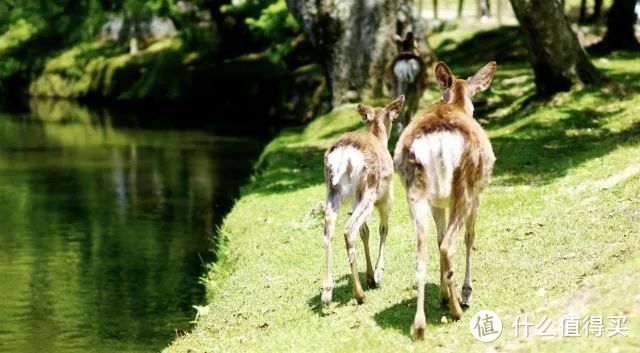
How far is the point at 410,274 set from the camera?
13203mm

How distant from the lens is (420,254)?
1022 centimetres

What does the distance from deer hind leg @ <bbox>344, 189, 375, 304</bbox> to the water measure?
164 inches

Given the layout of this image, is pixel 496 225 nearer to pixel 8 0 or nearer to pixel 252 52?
pixel 252 52

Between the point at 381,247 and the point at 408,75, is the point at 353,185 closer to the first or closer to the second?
the point at 381,247

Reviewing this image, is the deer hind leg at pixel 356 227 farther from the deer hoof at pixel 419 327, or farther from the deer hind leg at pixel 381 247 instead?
the deer hoof at pixel 419 327

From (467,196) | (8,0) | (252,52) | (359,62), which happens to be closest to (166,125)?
(252,52)

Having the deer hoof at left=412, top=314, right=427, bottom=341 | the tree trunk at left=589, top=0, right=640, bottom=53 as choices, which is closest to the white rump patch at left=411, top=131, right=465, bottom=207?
the deer hoof at left=412, top=314, right=427, bottom=341

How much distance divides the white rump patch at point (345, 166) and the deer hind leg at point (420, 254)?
1.66m

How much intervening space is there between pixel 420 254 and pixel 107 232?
14.0 m

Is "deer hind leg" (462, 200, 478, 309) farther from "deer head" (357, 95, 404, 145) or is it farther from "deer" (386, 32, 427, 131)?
"deer" (386, 32, 427, 131)

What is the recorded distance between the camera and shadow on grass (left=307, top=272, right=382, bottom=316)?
1230cm

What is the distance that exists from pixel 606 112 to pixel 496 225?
30.1ft

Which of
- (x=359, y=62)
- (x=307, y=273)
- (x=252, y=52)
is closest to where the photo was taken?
(x=307, y=273)

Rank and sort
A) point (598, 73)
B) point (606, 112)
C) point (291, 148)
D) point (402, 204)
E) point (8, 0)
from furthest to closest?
point (8, 0)
point (291, 148)
point (598, 73)
point (606, 112)
point (402, 204)
